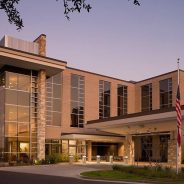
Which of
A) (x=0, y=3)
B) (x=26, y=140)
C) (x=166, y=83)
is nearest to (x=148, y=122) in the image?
(x=26, y=140)

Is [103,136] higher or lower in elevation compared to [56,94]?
lower

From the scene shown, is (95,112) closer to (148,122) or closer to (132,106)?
(132,106)

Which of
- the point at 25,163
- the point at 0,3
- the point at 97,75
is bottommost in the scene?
the point at 25,163

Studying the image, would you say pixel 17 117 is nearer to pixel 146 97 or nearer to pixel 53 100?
pixel 53 100

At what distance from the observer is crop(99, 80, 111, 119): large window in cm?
5688

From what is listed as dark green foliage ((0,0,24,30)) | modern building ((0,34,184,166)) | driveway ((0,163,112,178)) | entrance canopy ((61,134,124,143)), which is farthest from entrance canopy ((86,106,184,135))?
dark green foliage ((0,0,24,30))

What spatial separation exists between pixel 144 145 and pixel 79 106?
12108mm

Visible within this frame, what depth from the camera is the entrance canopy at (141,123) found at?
37.9 meters

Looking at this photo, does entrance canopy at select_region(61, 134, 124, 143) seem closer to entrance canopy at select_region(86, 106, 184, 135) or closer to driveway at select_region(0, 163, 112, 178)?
entrance canopy at select_region(86, 106, 184, 135)

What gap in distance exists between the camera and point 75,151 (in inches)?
2053

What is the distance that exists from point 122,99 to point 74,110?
34.5ft

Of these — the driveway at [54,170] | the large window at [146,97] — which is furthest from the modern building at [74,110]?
the driveway at [54,170]

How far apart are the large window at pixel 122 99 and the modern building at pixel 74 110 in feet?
0.26

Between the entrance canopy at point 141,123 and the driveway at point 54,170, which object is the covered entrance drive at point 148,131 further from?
the driveway at point 54,170
